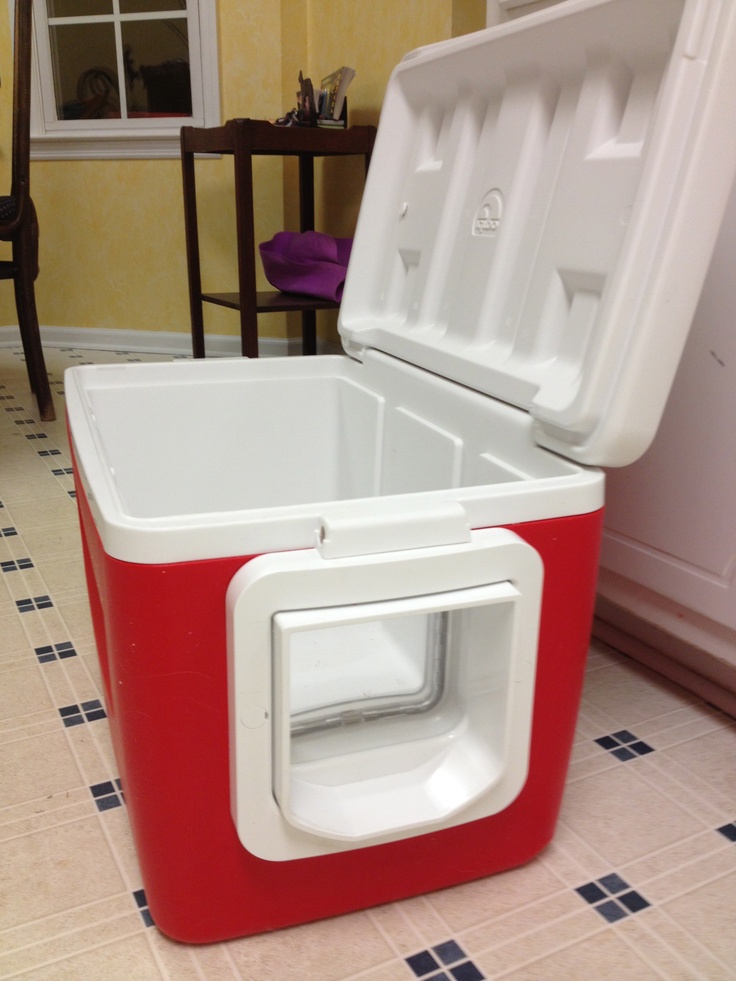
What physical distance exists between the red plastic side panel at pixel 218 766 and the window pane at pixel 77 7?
2.55 metres

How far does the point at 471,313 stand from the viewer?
2.91 feet

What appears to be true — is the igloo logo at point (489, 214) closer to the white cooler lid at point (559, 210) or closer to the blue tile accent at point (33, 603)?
the white cooler lid at point (559, 210)

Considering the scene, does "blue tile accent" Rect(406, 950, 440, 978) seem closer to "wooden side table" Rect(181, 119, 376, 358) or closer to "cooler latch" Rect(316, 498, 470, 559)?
"cooler latch" Rect(316, 498, 470, 559)

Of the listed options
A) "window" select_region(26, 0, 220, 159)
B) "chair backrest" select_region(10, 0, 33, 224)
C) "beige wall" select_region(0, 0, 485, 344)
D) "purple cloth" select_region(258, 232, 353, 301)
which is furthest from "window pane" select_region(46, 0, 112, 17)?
"purple cloth" select_region(258, 232, 353, 301)

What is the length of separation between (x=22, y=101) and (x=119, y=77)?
2.57 ft

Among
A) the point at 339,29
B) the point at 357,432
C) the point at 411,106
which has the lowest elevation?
the point at 357,432

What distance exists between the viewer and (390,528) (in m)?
0.56

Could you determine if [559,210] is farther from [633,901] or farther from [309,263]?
[309,263]

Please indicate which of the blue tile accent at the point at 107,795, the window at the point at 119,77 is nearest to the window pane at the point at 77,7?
the window at the point at 119,77

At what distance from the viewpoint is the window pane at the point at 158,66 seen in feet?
8.28

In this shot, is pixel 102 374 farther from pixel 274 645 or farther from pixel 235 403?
pixel 274 645

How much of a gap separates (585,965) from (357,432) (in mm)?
660

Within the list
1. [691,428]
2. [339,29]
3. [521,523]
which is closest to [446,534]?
[521,523]

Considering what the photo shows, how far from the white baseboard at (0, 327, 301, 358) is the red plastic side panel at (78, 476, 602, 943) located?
2.18 m
